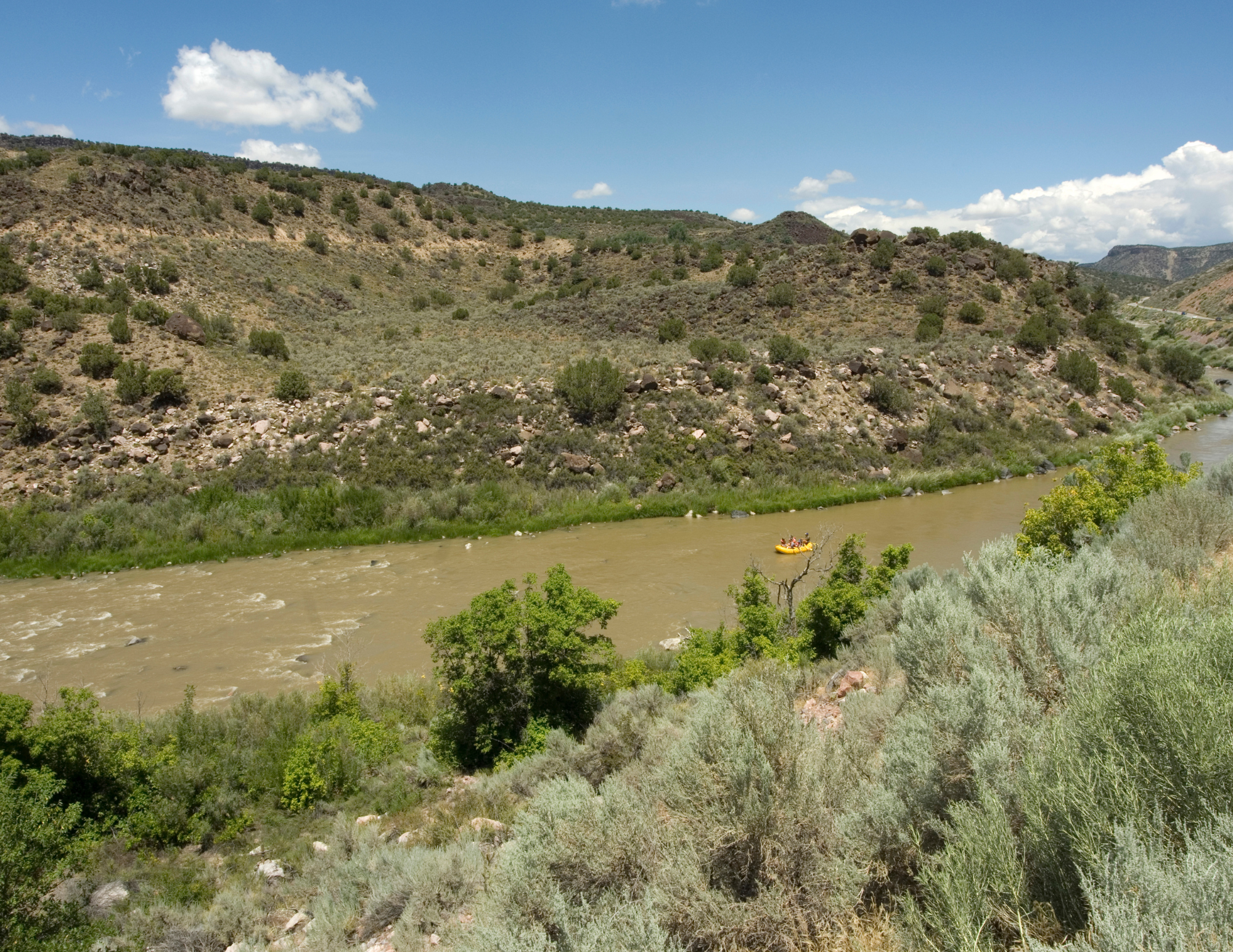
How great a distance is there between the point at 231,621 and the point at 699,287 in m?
32.9

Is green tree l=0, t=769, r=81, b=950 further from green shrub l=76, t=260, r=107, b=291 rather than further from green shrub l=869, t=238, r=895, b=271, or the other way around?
green shrub l=869, t=238, r=895, b=271

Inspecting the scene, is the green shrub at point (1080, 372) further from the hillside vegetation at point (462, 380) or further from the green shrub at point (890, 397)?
the green shrub at point (890, 397)

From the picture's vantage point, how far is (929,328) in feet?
112

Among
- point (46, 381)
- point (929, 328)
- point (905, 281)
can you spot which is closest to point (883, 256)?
point (905, 281)

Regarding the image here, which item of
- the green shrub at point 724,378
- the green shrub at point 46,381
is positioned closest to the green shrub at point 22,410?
the green shrub at point 46,381

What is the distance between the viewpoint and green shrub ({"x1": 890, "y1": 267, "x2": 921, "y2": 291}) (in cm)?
3881

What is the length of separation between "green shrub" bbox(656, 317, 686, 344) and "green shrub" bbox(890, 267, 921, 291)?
1306 centimetres

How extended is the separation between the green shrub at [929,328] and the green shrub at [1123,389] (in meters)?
7.97

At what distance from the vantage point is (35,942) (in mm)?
4801

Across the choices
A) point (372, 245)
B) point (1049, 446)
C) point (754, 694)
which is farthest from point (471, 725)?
point (372, 245)

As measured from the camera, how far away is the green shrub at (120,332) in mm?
26984

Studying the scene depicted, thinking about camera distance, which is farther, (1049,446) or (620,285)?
(620,285)

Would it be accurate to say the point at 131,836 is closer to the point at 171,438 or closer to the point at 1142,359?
the point at 171,438

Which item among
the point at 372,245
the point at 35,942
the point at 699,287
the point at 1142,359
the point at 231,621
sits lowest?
the point at 231,621
